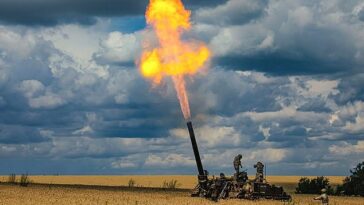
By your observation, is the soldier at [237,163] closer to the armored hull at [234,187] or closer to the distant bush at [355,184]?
the armored hull at [234,187]

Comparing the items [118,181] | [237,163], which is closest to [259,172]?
[237,163]

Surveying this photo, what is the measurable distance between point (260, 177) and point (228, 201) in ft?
14.2

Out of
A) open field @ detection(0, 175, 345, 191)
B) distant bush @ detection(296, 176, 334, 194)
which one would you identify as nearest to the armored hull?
distant bush @ detection(296, 176, 334, 194)

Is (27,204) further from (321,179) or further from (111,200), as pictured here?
(321,179)

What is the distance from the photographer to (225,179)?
5212cm

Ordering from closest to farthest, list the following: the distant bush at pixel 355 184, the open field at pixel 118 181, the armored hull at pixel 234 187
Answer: the armored hull at pixel 234 187, the distant bush at pixel 355 184, the open field at pixel 118 181

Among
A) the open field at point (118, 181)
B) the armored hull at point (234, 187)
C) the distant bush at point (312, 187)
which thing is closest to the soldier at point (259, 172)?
the armored hull at point (234, 187)

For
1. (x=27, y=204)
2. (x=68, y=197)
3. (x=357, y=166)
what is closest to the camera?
(x=27, y=204)

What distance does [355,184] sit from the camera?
224ft

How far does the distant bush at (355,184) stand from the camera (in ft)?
221

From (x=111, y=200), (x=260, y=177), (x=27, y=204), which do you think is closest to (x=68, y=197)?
(x=111, y=200)

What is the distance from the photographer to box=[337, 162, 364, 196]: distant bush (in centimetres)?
6744

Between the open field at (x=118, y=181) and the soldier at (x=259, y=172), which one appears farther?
the open field at (x=118, y=181)

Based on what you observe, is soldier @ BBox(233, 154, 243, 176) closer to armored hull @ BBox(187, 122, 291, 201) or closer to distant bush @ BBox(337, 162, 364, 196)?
armored hull @ BBox(187, 122, 291, 201)
